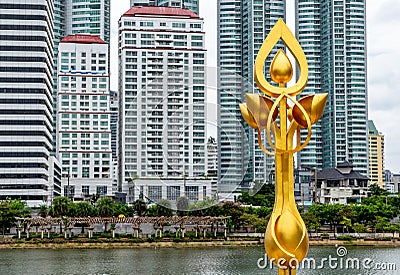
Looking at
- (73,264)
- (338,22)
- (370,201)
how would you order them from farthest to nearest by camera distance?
(338,22) → (370,201) → (73,264)

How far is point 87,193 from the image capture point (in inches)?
3140

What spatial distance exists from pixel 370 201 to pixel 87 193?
3209cm

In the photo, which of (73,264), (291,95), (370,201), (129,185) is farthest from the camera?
(129,185)

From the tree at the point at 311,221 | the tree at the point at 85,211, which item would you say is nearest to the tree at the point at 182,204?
the tree at the point at 311,221

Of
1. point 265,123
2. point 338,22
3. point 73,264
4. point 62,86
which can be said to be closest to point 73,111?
point 62,86

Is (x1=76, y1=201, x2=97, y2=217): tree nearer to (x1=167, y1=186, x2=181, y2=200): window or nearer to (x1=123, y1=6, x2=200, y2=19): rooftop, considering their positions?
(x1=167, y1=186, x2=181, y2=200): window

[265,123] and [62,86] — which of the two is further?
[62,86]

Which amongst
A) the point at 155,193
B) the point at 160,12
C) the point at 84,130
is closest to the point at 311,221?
A: the point at 155,193

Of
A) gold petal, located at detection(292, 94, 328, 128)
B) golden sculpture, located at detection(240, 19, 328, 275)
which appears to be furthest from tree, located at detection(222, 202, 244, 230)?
gold petal, located at detection(292, 94, 328, 128)

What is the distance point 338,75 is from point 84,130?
3045 cm

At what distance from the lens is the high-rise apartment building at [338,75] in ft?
292

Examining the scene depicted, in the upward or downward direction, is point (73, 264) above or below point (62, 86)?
below

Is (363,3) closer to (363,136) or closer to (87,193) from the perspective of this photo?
(363,136)

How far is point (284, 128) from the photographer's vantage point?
14.8 m
